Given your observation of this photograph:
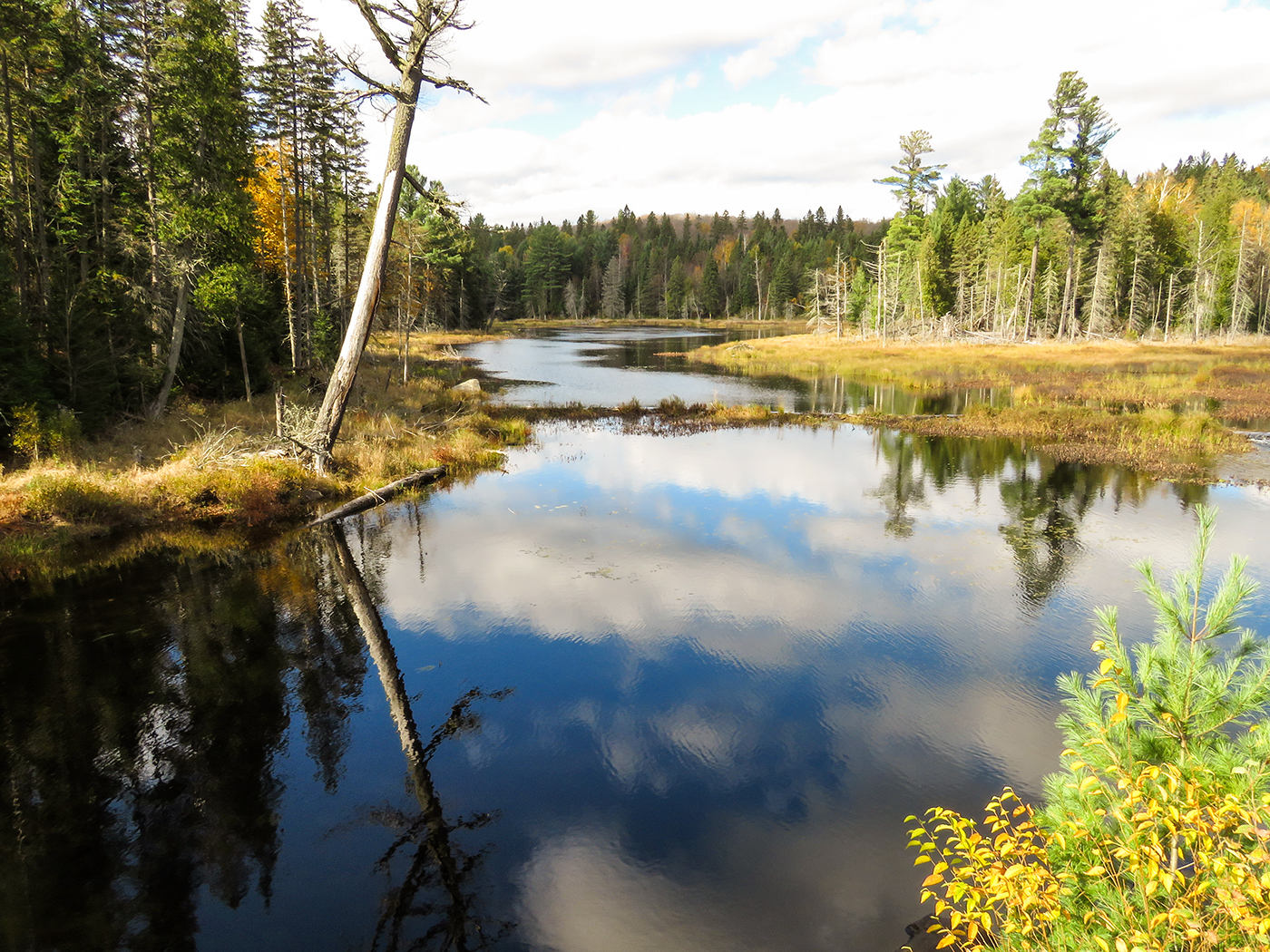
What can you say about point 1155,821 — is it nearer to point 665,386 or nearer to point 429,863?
point 429,863

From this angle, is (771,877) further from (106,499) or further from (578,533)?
(106,499)

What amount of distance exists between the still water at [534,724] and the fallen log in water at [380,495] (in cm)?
127

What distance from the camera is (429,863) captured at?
18.8 feet

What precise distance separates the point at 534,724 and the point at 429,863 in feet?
7.27

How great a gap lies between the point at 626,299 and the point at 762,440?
116429 mm

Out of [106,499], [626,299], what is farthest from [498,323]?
[106,499]

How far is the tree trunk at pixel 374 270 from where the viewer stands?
14992 mm

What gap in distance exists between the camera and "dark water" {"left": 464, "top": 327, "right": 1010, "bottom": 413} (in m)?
34.2

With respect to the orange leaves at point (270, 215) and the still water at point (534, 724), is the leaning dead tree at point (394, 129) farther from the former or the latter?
the orange leaves at point (270, 215)

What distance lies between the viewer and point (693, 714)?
317 inches

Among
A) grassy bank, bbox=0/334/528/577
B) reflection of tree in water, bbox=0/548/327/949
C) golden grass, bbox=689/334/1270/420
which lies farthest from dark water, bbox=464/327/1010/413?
reflection of tree in water, bbox=0/548/327/949

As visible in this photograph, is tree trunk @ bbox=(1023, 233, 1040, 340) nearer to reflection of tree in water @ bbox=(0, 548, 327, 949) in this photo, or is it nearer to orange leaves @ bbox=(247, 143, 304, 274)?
orange leaves @ bbox=(247, 143, 304, 274)

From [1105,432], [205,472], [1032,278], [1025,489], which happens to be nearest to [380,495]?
[205,472]

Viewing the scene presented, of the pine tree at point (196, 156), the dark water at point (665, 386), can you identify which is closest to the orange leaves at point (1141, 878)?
the pine tree at point (196, 156)
